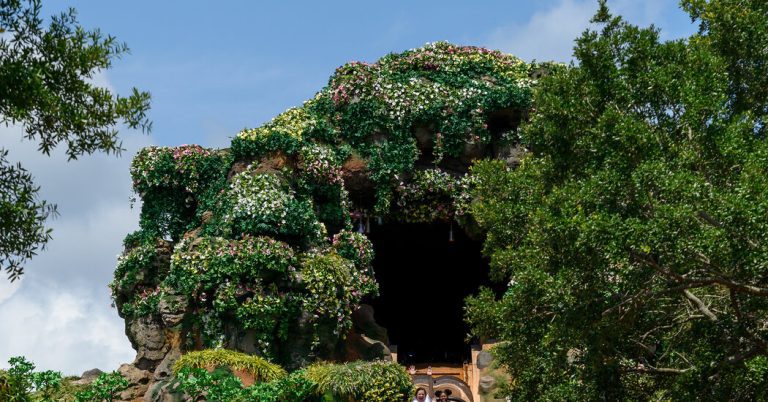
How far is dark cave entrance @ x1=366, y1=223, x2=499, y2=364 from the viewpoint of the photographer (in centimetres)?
2902

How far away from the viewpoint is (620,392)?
15.8 meters

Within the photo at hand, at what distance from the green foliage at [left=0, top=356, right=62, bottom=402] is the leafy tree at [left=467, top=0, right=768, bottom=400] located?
6.23 meters

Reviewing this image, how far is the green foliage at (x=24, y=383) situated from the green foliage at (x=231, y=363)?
2.11 metres

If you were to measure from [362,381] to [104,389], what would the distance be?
14.6 ft

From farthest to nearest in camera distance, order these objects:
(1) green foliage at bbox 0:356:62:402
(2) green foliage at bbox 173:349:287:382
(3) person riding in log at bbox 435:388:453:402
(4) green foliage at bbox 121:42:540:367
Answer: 1. (3) person riding in log at bbox 435:388:453:402
2. (4) green foliage at bbox 121:42:540:367
3. (2) green foliage at bbox 173:349:287:382
4. (1) green foliage at bbox 0:356:62:402

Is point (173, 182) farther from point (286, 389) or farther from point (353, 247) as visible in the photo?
point (286, 389)

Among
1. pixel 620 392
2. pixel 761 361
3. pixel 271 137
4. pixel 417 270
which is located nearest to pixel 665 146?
pixel 761 361

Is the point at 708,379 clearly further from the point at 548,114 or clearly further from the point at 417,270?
the point at 417,270

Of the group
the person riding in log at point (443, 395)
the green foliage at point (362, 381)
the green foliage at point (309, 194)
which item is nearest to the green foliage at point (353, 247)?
the green foliage at point (309, 194)

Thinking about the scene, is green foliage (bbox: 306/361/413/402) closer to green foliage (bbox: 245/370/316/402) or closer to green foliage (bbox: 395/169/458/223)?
green foliage (bbox: 245/370/316/402)

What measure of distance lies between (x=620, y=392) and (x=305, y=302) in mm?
6727

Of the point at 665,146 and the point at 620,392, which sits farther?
the point at 620,392

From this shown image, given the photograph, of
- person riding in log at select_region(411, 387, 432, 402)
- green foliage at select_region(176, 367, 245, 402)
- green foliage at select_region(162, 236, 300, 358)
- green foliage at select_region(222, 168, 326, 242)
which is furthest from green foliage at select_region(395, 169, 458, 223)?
green foliage at select_region(176, 367, 245, 402)

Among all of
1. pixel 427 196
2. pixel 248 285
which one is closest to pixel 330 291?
pixel 248 285
